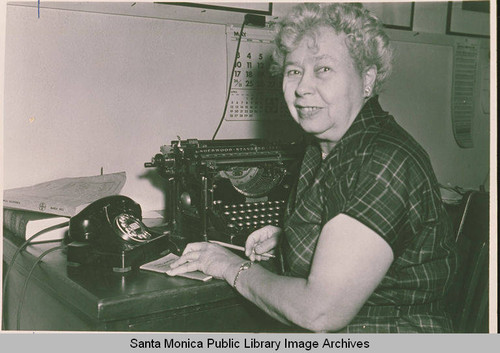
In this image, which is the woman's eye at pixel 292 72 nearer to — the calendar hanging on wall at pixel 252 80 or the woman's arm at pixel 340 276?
the woman's arm at pixel 340 276

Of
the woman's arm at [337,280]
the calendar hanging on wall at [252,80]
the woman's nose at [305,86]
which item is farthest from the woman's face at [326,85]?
the calendar hanging on wall at [252,80]

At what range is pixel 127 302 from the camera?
100cm

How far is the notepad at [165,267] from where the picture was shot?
114cm

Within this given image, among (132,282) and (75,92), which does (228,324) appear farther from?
(75,92)

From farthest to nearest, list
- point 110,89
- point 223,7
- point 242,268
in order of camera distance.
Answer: point 223,7, point 110,89, point 242,268

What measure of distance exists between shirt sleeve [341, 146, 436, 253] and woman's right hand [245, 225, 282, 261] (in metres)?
0.40

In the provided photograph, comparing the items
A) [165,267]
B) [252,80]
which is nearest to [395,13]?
[252,80]

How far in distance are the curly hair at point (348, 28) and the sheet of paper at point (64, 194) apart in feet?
2.24

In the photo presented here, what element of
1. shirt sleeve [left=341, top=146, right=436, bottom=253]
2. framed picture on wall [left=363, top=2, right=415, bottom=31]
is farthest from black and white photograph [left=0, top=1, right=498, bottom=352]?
framed picture on wall [left=363, top=2, right=415, bottom=31]

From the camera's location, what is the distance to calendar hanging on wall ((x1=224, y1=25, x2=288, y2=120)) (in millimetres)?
1973

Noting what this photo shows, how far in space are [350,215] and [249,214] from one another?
1.94ft

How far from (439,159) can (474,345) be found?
5.26 feet

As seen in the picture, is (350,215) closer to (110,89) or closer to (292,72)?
(292,72)

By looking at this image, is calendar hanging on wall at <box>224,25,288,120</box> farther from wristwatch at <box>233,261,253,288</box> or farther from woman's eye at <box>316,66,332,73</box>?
wristwatch at <box>233,261,253,288</box>
